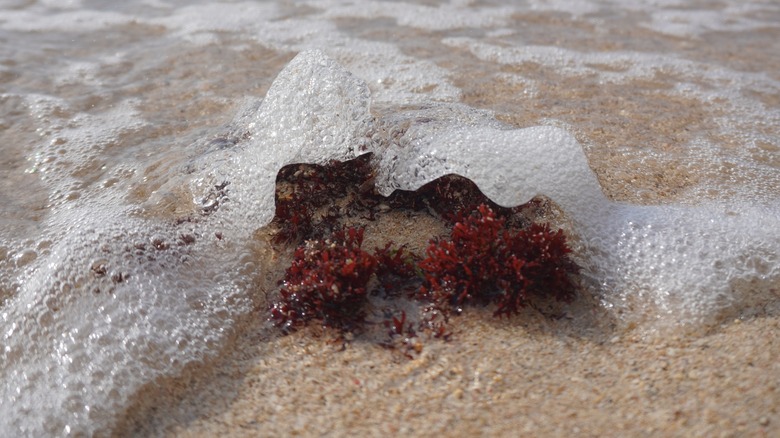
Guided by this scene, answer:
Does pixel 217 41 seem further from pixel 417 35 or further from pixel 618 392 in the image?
pixel 618 392

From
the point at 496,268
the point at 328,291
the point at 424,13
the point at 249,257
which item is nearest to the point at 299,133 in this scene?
the point at 249,257

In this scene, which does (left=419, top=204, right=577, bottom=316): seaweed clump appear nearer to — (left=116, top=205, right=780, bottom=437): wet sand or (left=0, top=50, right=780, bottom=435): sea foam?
(left=116, top=205, right=780, bottom=437): wet sand

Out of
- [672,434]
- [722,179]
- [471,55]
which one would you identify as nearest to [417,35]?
[471,55]

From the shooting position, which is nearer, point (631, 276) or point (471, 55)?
point (631, 276)

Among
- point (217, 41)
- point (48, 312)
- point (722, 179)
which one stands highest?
point (217, 41)

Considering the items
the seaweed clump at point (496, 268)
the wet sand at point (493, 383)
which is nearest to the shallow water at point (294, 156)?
the wet sand at point (493, 383)

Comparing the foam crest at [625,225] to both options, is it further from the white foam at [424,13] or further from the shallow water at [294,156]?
the white foam at [424,13]

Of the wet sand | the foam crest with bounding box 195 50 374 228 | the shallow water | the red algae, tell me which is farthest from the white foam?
the wet sand
